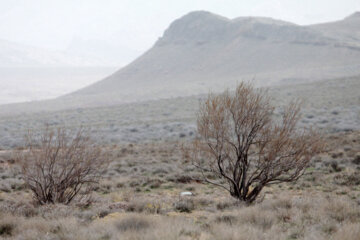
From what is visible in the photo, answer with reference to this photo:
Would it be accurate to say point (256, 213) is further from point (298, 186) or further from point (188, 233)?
point (298, 186)

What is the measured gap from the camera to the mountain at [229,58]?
68.4 metres

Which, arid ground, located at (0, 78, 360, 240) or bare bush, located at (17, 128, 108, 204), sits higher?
bare bush, located at (17, 128, 108, 204)

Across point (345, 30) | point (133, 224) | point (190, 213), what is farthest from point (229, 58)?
point (133, 224)

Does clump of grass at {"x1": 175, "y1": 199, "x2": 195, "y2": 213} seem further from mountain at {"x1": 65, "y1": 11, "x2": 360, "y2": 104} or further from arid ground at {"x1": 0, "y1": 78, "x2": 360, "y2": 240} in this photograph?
mountain at {"x1": 65, "y1": 11, "x2": 360, "y2": 104}

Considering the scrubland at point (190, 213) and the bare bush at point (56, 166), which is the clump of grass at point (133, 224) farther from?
the bare bush at point (56, 166)

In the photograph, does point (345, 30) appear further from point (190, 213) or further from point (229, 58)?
point (190, 213)

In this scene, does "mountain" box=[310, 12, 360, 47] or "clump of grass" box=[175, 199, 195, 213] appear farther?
"mountain" box=[310, 12, 360, 47]

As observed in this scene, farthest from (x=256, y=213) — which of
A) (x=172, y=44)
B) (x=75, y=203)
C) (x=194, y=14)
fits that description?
(x=194, y=14)

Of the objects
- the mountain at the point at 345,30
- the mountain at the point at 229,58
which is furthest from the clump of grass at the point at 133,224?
the mountain at the point at 345,30

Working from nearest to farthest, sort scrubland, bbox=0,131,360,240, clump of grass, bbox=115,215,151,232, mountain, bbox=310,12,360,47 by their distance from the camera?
scrubland, bbox=0,131,360,240
clump of grass, bbox=115,215,151,232
mountain, bbox=310,12,360,47

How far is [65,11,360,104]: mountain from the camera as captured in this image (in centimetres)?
6844

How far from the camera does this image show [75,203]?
318 inches

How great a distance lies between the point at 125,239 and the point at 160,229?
532mm

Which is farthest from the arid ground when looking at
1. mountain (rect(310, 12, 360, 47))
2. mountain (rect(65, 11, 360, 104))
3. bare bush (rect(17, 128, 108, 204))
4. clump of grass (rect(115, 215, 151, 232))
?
mountain (rect(310, 12, 360, 47))
